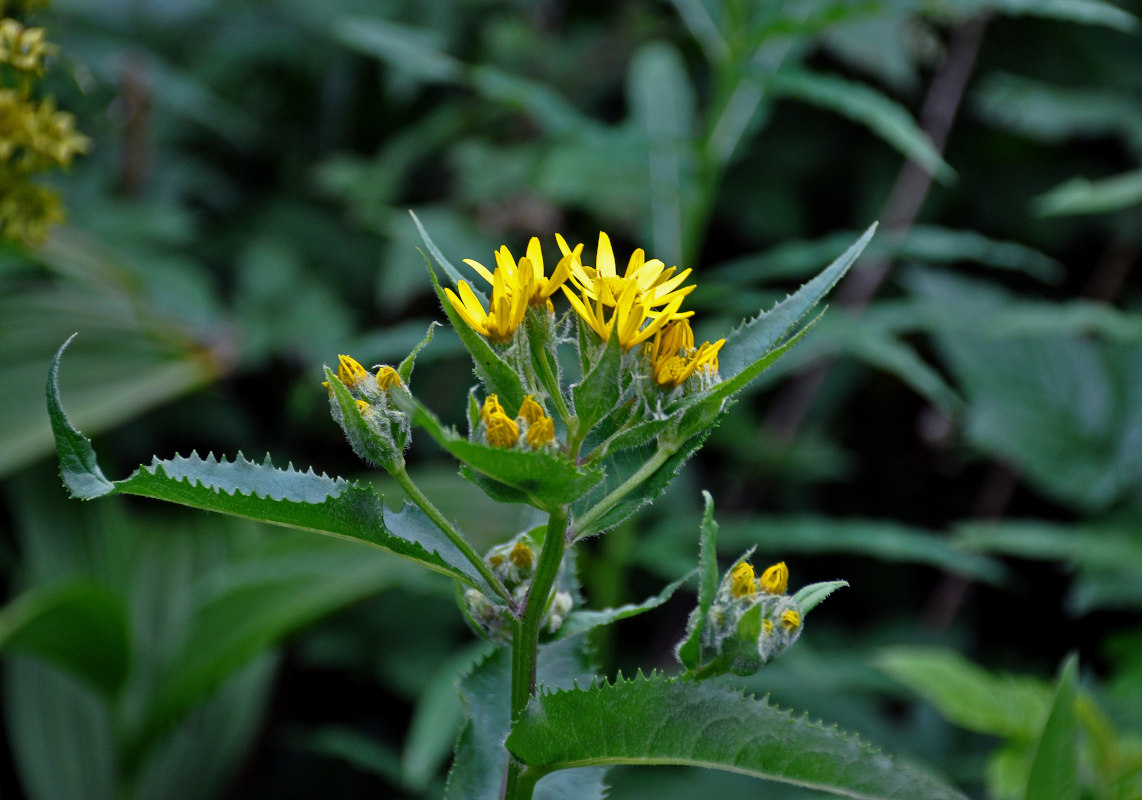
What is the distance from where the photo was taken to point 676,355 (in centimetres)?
59

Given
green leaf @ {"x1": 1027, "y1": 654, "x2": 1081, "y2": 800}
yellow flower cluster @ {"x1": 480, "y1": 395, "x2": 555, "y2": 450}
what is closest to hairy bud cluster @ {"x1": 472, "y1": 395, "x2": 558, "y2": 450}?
yellow flower cluster @ {"x1": 480, "y1": 395, "x2": 555, "y2": 450}

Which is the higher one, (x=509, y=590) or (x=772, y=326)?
(x=772, y=326)

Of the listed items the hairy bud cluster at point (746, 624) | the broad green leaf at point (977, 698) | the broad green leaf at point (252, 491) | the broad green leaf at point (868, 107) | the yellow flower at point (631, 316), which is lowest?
the broad green leaf at point (977, 698)

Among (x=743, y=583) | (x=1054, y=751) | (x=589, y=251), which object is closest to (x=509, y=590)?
(x=743, y=583)

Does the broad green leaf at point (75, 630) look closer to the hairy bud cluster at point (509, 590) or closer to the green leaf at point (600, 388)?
the hairy bud cluster at point (509, 590)

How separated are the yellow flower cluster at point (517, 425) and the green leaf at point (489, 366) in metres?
0.02

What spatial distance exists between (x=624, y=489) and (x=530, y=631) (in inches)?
4.3

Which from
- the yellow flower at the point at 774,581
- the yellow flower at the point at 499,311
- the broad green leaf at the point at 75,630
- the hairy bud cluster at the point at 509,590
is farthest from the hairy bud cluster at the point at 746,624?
the broad green leaf at the point at 75,630

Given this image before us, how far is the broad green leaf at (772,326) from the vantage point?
23.7 inches

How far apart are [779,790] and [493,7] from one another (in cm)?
228

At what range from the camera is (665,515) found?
2035mm

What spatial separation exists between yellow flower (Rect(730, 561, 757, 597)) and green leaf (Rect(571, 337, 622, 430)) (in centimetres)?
14

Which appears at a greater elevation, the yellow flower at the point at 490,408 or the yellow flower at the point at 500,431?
the yellow flower at the point at 490,408

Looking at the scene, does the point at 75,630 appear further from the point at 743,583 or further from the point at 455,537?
the point at 743,583
